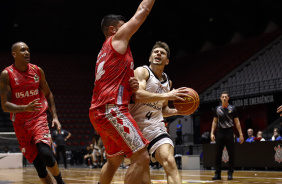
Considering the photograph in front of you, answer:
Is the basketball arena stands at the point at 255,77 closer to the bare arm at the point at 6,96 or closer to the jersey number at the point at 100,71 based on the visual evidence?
the bare arm at the point at 6,96

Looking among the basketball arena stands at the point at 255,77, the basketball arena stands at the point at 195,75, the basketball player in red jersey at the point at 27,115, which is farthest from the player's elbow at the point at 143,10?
the basketball arena stands at the point at 255,77

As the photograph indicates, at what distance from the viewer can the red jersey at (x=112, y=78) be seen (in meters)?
3.38

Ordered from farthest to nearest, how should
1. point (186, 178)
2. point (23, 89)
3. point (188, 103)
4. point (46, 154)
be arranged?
point (186, 178), point (23, 89), point (46, 154), point (188, 103)

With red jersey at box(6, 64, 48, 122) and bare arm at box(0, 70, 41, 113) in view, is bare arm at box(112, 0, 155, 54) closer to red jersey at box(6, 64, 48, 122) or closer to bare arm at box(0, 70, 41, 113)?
bare arm at box(0, 70, 41, 113)

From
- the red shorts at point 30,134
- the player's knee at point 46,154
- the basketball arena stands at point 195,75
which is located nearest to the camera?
the player's knee at point 46,154

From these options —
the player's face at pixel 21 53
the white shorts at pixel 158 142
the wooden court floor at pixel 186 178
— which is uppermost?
the player's face at pixel 21 53

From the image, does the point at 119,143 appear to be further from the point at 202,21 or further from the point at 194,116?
the point at 202,21

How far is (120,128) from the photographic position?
3.30m

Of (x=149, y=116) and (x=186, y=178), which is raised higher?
(x=149, y=116)

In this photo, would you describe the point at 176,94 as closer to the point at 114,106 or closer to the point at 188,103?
the point at 188,103

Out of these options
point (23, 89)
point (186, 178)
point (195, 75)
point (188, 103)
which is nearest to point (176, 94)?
point (188, 103)

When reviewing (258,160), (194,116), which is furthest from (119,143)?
(194,116)

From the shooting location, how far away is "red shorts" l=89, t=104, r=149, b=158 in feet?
10.8

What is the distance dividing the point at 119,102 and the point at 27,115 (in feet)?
6.30
